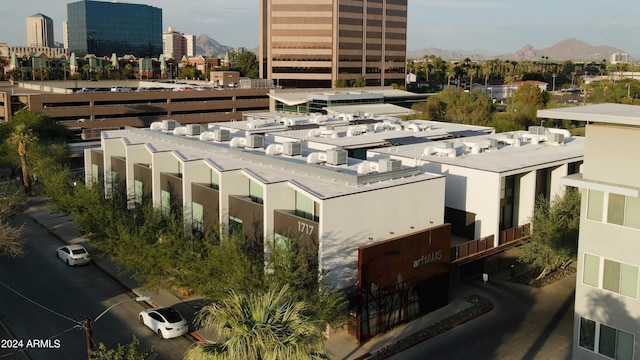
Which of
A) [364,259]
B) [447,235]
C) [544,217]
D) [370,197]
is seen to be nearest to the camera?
[364,259]

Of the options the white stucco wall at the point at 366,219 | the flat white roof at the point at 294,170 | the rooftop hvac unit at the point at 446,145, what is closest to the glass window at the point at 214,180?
the flat white roof at the point at 294,170

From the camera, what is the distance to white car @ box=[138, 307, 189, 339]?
29.0 metres

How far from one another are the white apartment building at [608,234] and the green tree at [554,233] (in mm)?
12031

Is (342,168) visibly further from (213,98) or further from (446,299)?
(213,98)

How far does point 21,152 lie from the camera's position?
59438 millimetres

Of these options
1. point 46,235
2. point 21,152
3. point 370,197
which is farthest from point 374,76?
point 370,197

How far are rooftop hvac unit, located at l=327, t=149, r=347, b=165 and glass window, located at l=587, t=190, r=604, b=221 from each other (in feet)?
56.3

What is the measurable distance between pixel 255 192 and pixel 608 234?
19.0 metres

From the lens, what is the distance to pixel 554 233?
1363 inches

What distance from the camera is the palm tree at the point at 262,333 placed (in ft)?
55.5

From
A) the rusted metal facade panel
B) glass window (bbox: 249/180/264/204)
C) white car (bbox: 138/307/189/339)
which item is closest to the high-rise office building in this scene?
glass window (bbox: 249/180/264/204)

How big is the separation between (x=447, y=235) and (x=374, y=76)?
4761 inches

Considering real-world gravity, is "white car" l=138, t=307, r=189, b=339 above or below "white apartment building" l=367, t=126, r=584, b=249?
below

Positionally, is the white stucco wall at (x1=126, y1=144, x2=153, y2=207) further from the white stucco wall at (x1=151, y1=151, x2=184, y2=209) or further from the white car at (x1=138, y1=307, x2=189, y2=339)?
the white car at (x1=138, y1=307, x2=189, y2=339)
